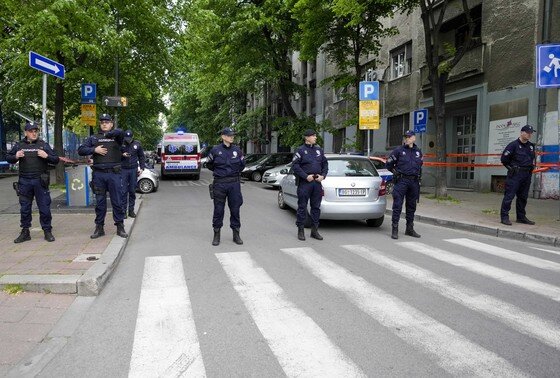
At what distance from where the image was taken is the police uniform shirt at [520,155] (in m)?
8.96

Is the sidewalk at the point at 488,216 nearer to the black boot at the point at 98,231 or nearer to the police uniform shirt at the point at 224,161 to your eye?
the police uniform shirt at the point at 224,161

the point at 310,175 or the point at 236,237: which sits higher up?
the point at 310,175

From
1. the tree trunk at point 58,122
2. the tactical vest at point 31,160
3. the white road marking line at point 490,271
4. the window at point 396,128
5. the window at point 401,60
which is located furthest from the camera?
the window at point 396,128

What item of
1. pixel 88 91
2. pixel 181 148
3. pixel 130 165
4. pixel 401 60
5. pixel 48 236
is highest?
pixel 401 60

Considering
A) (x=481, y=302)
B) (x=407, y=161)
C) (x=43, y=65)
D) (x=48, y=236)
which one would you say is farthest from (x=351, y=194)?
(x=43, y=65)

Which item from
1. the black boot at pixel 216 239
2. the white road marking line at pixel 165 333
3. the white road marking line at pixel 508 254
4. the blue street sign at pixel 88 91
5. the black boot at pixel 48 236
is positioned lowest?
the white road marking line at pixel 165 333

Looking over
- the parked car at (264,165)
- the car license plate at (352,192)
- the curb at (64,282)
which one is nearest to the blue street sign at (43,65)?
the curb at (64,282)

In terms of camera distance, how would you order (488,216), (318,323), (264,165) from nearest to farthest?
(318,323) < (488,216) < (264,165)

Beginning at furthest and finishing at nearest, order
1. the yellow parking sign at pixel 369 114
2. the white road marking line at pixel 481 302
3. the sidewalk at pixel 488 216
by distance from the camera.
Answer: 1. the yellow parking sign at pixel 369 114
2. the sidewalk at pixel 488 216
3. the white road marking line at pixel 481 302

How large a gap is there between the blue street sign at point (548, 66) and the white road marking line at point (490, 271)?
14.3 feet

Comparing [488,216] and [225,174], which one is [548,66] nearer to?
[488,216]

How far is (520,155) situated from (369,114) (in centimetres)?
552

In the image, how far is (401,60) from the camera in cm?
2148

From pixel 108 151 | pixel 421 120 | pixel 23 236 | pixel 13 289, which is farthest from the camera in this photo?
pixel 421 120
